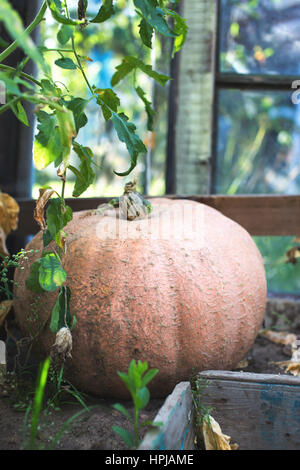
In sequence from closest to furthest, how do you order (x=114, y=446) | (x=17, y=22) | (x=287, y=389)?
(x=17, y=22), (x=114, y=446), (x=287, y=389)

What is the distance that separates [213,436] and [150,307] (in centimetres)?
39

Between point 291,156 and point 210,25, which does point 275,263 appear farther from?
point 210,25

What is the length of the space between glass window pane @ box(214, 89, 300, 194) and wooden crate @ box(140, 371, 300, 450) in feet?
5.93

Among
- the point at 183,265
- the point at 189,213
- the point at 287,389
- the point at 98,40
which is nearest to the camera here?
the point at 287,389

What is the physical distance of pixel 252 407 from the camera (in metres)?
1.22

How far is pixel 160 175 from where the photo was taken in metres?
2.87

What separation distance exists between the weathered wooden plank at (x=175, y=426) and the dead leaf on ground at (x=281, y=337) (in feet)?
2.89

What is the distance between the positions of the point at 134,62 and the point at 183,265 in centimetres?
68

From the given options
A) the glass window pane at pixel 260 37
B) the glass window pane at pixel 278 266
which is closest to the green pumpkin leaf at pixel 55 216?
the glass window pane at pixel 260 37

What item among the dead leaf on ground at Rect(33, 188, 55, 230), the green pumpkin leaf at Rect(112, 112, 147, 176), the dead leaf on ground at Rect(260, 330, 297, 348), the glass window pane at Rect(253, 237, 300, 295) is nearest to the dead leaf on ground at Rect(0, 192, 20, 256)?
the dead leaf on ground at Rect(33, 188, 55, 230)

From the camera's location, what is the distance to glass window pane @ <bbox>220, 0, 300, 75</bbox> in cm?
278
